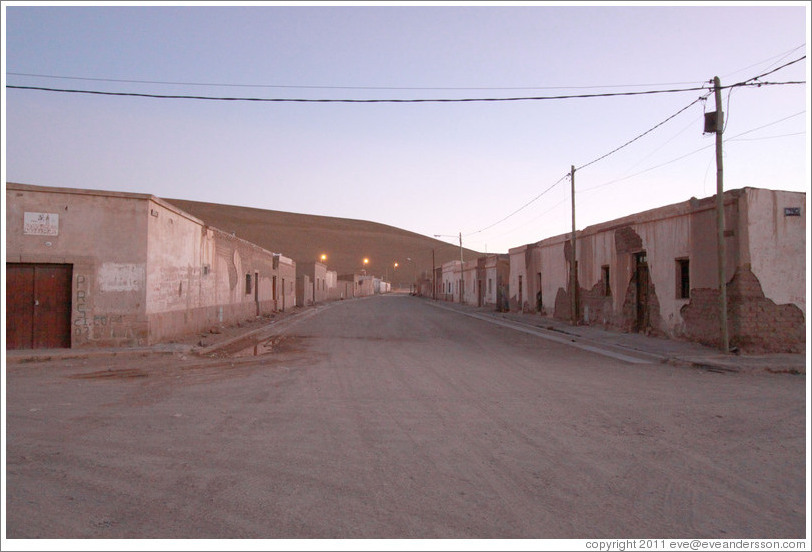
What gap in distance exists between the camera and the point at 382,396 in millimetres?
9719

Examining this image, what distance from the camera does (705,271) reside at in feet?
56.7

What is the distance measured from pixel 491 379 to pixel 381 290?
404ft

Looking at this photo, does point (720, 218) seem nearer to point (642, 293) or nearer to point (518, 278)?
point (642, 293)

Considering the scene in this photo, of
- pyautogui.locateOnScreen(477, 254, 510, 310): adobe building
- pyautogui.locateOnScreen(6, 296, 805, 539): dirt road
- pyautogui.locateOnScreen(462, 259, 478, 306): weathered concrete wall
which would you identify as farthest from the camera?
pyautogui.locateOnScreen(462, 259, 478, 306): weathered concrete wall

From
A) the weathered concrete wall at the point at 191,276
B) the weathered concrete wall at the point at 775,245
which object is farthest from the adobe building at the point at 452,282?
the weathered concrete wall at the point at 775,245

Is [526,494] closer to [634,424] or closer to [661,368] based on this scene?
[634,424]

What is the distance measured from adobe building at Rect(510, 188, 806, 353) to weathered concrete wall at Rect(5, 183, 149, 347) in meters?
16.1

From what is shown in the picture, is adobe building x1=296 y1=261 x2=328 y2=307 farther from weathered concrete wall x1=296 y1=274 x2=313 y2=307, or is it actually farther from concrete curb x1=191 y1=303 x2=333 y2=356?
concrete curb x1=191 y1=303 x2=333 y2=356

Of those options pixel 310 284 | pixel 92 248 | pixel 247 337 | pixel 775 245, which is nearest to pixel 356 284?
pixel 310 284

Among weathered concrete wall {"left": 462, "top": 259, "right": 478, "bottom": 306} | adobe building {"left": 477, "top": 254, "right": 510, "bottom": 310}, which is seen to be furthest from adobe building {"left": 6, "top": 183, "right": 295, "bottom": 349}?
weathered concrete wall {"left": 462, "top": 259, "right": 478, "bottom": 306}

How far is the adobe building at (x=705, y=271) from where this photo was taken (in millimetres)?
15625

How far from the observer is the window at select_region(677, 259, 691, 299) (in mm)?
18719

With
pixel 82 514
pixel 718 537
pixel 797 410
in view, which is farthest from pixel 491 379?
pixel 82 514

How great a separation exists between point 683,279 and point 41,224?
744 inches
